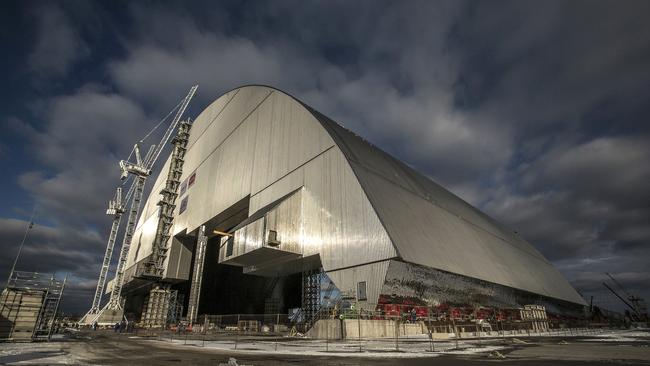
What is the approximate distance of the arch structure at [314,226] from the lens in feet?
86.9

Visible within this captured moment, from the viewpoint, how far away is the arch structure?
Result: 86.9 ft

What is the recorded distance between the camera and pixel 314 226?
1211 inches

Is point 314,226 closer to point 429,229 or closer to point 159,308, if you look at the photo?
point 429,229

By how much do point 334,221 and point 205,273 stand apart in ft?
120

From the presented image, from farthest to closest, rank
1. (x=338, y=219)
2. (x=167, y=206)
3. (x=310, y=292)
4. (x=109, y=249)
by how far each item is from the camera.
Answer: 1. (x=109, y=249)
2. (x=167, y=206)
3. (x=310, y=292)
4. (x=338, y=219)

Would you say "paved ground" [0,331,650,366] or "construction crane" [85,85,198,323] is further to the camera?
"construction crane" [85,85,198,323]

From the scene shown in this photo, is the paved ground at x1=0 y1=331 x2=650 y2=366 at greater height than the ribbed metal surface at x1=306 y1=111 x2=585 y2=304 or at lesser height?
lesser

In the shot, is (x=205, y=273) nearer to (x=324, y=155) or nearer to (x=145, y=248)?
(x=145, y=248)

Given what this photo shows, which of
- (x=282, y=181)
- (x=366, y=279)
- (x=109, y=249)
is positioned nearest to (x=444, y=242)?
(x=366, y=279)

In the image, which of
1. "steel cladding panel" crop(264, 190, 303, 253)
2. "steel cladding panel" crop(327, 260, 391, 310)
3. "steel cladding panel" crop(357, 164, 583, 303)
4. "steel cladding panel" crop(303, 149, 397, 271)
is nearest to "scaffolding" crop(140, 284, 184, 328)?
"steel cladding panel" crop(264, 190, 303, 253)

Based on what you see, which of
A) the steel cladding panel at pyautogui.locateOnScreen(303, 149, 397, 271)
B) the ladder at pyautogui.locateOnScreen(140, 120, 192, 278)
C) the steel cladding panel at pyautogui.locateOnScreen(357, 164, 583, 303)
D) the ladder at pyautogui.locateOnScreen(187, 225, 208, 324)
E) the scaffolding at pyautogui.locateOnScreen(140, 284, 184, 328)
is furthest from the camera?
the ladder at pyautogui.locateOnScreen(140, 120, 192, 278)

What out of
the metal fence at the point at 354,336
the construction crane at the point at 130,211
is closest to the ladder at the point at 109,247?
the construction crane at the point at 130,211

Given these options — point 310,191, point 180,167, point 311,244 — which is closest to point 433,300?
point 311,244

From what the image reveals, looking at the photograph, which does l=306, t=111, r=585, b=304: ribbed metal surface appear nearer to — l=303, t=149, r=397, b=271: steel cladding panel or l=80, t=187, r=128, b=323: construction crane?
l=303, t=149, r=397, b=271: steel cladding panel
